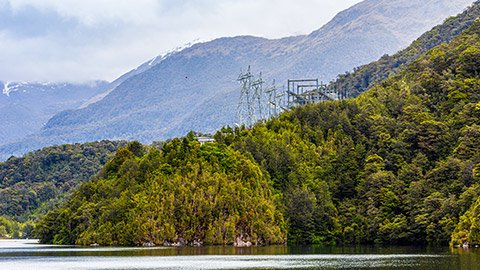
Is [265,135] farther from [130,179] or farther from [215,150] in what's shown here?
[130,179]

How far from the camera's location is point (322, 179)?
129 m

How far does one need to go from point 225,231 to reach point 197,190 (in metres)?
9.20

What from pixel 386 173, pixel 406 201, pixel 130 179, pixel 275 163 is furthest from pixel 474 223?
pixel 130 179

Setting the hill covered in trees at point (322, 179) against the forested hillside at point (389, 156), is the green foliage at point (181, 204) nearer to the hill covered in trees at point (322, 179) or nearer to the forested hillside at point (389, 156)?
the hill covered in trees at point (322, 179)

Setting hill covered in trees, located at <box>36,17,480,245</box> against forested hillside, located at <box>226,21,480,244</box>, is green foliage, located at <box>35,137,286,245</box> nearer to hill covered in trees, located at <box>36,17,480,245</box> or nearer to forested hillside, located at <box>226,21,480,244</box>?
hill covered in trees, located at <box>36,17,480,245</box>

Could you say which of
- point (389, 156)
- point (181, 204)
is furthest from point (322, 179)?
point (181, 204)

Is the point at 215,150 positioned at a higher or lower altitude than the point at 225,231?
A: higher

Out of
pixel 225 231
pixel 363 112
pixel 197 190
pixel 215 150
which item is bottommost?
pixel 225 231

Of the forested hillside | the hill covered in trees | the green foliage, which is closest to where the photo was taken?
the forested hillside

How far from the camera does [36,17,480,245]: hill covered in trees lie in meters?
110

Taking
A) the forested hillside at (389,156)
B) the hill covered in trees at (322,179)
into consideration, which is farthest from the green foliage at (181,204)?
the forested hillside at (389,156)

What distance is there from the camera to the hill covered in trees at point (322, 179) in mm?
109625

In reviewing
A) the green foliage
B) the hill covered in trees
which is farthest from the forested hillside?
the green foliage

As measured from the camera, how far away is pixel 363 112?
13925 cm
